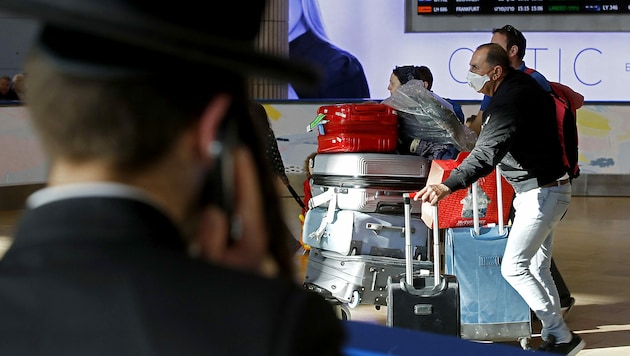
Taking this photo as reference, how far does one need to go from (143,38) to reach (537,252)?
14.4 feet

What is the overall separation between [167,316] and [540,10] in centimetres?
1340

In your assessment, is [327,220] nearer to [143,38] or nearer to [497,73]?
[497,73]

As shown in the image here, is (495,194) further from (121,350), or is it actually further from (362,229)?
(121,350)

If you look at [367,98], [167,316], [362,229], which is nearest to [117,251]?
[167,316]

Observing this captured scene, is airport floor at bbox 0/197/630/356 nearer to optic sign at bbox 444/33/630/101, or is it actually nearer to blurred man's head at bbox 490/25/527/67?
blurred man's head at bbox 490/25/527/67

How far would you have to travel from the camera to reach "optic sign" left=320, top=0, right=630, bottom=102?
44.5ft

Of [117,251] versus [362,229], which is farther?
[362,229]

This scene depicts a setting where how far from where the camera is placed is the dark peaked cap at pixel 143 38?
0.69 meters

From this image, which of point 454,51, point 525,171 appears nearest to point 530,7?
point 454,51

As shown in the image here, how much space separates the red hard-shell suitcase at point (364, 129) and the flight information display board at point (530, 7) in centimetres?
837

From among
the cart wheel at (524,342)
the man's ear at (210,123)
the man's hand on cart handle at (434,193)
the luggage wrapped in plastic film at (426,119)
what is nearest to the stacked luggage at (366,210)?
the luggage wrapped in plastic film at (426,119)

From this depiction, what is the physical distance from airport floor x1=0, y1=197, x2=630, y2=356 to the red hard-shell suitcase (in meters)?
1.08

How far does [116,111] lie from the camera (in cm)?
72

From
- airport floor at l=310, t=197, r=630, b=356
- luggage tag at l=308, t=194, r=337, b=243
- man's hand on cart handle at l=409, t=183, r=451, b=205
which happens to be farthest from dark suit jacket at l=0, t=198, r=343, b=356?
luggage tag at l=308, t=194, r=337, b=243
